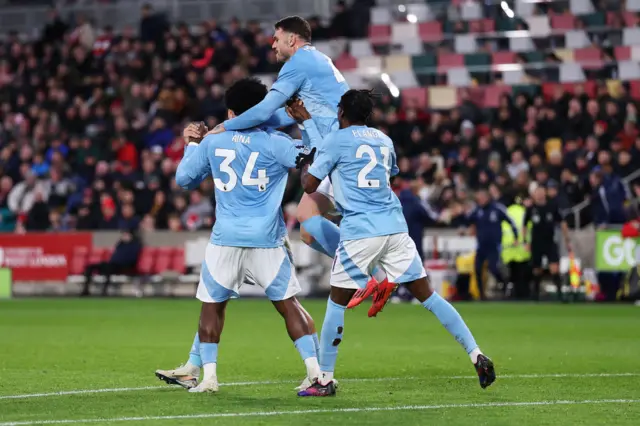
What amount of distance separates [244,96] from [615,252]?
14617 mm

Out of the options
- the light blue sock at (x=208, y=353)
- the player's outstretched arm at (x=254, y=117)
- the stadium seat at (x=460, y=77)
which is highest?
the stadium seat at (x=460, y=77)

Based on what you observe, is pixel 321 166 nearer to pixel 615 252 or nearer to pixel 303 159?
pixel 303 159

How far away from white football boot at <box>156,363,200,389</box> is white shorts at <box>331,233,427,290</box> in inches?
49.0

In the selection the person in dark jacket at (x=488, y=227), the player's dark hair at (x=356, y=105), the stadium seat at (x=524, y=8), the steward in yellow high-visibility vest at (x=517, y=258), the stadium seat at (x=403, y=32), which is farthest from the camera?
the stadium seat at (x=403, y=32)

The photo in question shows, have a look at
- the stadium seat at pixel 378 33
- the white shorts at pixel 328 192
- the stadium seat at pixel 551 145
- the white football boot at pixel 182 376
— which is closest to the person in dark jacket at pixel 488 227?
the stadium seat at pixel 551 145

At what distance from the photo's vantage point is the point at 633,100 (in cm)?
2605

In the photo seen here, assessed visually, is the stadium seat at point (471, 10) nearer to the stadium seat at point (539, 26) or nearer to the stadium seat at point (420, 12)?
the stadium seat at point (420, 12)

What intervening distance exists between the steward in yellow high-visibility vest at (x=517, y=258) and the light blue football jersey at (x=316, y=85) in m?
14.1

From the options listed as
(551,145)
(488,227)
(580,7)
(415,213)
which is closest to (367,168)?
(415,213)

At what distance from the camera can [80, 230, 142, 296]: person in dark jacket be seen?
26297 mm

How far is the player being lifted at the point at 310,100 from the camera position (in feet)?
31.2

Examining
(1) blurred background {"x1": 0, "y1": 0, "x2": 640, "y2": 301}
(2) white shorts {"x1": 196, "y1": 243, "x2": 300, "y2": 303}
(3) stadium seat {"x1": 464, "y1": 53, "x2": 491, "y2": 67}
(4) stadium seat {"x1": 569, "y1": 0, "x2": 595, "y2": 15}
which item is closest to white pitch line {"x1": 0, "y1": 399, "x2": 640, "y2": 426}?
(2) white shorts {"x1": 196, "y1": 243, "x2": 300, "y2": 303}

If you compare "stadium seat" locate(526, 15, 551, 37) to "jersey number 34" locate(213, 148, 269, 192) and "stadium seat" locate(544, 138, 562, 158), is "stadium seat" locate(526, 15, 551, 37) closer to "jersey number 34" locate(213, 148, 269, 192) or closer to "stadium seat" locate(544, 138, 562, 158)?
"stadium seat" locate(544, 138, 562, 158)

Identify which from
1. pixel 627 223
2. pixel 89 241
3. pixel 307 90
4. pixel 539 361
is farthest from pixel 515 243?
pixel 307 90
